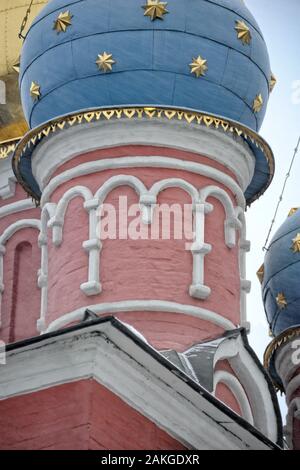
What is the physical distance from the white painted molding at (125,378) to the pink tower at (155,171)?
138 centimetres

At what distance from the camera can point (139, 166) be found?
499 inches

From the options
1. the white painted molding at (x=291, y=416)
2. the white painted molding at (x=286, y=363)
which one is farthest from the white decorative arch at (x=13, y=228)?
the white painted molding at (x=291, y=416)

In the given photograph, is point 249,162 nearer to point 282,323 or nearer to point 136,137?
point 136,137

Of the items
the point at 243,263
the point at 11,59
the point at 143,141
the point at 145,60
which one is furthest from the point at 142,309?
the point at 11,59

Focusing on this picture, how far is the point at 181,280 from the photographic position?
1230cm

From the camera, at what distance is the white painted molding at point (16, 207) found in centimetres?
1521

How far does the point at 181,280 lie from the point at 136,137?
115 cm

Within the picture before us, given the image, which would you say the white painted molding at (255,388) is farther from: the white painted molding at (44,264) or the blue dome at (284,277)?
the blue dome at (284,277)

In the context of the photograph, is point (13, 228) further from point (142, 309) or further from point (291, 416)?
point (142, 309)

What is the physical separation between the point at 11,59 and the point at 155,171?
422 cm

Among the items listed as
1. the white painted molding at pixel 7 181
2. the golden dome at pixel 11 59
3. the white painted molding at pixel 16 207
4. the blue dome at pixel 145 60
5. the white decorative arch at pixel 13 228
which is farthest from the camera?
the golden dome at pixel 11 59

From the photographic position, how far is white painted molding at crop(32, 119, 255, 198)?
499 inches
